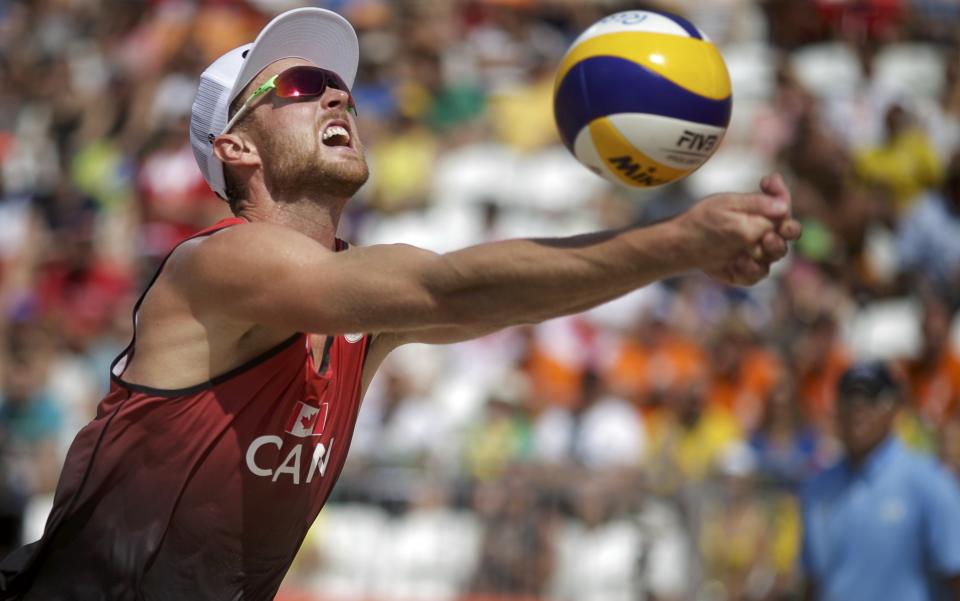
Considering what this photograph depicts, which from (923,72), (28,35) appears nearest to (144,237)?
(28,35)

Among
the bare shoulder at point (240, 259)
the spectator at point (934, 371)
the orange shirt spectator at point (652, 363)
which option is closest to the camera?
A: the bare shoulder at point (240, 259)

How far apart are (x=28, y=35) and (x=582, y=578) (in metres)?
10.9

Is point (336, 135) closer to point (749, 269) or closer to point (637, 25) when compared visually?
point (637, 25)

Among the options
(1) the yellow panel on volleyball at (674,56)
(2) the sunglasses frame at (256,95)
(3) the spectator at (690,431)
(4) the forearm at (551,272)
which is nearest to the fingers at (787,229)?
(4) the forearm at (551,272)

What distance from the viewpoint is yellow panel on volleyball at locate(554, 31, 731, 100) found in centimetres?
380

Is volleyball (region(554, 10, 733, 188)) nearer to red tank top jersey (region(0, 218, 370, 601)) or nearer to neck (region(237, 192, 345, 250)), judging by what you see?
neck (region(237, 192, 345, 250))

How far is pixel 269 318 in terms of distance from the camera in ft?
11.1

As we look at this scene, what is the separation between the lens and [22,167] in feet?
46.4

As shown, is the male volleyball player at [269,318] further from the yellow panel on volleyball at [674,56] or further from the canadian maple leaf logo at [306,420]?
the yellow panel on volleyball at [674,56]

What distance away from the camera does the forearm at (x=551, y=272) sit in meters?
3.02

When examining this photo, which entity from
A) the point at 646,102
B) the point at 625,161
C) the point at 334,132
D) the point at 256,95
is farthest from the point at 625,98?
the point at 256,95

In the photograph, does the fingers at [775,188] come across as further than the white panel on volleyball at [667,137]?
No

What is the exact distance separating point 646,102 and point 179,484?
1623mm

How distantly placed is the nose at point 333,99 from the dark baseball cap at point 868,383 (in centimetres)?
353
